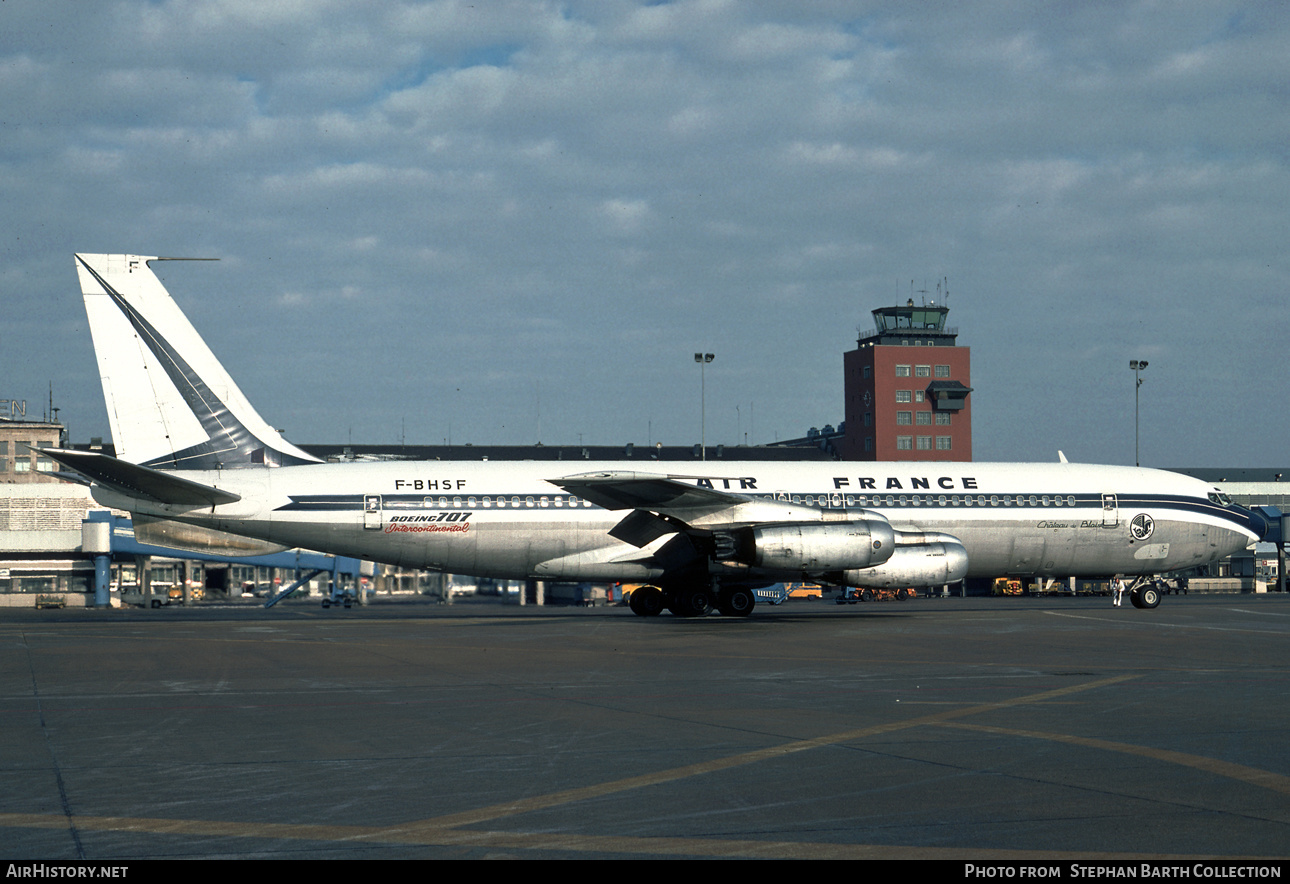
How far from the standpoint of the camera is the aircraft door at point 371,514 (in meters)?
34.4

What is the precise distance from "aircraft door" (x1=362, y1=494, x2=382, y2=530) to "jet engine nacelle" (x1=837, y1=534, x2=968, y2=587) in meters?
13.9

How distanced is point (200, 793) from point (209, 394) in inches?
1081

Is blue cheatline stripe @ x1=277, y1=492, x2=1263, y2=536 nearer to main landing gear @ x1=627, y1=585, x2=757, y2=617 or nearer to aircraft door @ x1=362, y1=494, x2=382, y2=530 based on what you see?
aircraft door @ x1=362, y1=494, x2=382, y2=530

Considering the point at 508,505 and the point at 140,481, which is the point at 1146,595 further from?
the point at 140,481

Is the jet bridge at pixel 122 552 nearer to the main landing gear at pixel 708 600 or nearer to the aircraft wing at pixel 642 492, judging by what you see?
the main landing gear at pixel 708 600

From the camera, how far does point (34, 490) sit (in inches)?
3738

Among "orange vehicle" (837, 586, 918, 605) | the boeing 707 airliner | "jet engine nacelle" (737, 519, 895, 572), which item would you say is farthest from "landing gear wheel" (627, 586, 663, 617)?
"orange vehicle" (837, 586, 918, 605)

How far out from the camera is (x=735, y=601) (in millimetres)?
36219

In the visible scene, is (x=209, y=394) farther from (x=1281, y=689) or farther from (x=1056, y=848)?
(x=1056, y=848)

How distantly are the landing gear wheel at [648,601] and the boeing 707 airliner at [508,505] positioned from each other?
0.08 m

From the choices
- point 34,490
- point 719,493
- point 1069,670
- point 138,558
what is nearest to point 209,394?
point 719,493

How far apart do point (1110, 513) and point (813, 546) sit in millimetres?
12685

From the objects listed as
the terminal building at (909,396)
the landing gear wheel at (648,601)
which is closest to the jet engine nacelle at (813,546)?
the landing gear wheel at (648,601)

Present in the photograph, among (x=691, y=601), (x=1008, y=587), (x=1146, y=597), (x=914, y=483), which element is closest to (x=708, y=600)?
(x=691, y=601)
